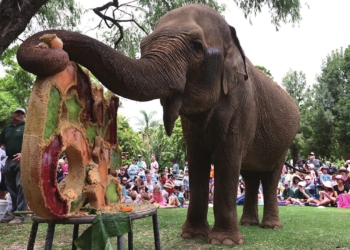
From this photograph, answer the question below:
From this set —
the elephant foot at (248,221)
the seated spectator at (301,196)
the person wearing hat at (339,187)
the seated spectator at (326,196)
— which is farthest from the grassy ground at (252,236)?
the seated spectator at (301,196)

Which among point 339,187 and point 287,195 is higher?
point 339,187

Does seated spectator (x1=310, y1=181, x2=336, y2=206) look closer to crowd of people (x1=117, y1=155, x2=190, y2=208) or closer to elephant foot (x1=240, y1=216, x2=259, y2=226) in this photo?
crowd of people (x1=117, y1=155, x2=190, y2=208)

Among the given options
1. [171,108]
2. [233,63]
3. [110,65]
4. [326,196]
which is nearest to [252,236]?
[233,63]

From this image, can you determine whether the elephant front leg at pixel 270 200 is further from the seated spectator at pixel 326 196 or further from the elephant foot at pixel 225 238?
the seated spectator at pixel 326 196

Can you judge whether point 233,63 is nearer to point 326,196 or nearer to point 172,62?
point 172,62

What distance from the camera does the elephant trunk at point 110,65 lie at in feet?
7.22

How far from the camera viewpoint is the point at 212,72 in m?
3.88

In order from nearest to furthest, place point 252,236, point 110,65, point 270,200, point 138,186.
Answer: point 110,65 < point 252,236 < point 270,200 < point 138,186

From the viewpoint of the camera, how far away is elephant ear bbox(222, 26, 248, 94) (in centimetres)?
409

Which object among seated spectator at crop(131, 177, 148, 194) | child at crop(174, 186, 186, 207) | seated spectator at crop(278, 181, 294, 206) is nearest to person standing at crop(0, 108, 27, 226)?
child at crop(174, 186, 186, 207)

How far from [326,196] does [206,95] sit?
825 centimetres

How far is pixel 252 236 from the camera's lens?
4.95m

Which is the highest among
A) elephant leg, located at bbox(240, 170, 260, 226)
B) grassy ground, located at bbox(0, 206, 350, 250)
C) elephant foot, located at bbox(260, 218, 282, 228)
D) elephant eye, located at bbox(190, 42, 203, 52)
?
elephant eye, located at bbox(190, 42, 203, 52)

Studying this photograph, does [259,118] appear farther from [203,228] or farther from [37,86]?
[37,86]
